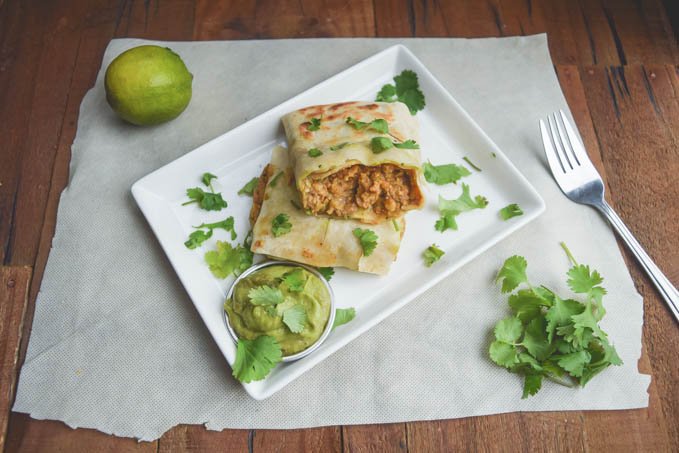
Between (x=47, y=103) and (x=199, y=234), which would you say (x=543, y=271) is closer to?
(x=199, y=234)

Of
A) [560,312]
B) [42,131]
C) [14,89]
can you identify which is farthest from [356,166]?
[14,89]

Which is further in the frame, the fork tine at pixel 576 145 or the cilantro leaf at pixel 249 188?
the fork tine at pixel 576 145

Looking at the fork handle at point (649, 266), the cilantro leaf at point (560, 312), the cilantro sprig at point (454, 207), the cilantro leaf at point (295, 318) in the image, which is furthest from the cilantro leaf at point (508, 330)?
the cilantro leaf at point (295, 318)

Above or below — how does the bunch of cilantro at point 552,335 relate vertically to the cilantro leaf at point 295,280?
below

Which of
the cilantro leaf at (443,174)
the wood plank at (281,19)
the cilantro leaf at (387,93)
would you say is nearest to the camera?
the cilantro leaf at (443,174)

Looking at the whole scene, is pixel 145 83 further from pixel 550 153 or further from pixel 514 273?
pixel 550 153

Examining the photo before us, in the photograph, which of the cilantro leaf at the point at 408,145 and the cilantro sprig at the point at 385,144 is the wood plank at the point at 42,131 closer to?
the cilantro sprig at the point at 385,144
